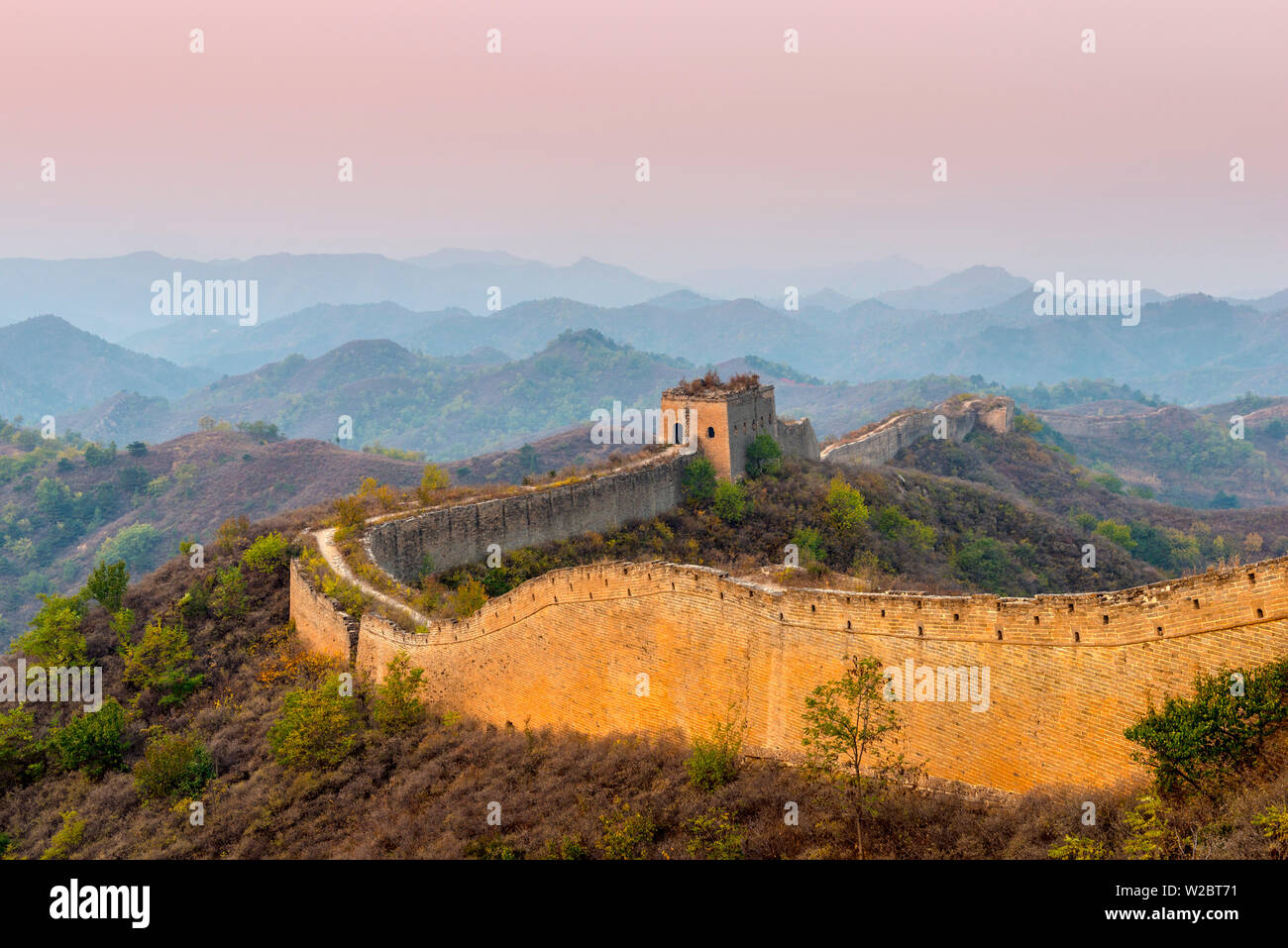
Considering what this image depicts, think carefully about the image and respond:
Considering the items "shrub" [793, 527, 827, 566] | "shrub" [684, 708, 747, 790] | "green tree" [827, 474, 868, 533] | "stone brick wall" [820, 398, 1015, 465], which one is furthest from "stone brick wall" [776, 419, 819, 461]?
"shrub" [684, 708, 747, 790]

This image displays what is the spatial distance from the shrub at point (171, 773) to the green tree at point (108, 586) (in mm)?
9635

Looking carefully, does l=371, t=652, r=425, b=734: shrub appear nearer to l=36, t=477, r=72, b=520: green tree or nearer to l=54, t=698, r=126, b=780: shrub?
l=54, t=698, r=126, b=780: shrub

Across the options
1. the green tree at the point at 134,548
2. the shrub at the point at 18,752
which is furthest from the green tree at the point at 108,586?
the green tree at the point at 134,548

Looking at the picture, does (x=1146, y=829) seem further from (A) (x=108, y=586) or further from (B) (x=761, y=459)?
(B) (x=761, y=459)

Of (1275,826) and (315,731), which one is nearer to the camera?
(1275,826)

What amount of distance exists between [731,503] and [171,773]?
25247mm

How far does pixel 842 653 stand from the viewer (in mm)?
15484

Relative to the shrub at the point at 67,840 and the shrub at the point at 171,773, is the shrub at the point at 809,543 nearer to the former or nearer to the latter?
the shrub at the point at 171,773

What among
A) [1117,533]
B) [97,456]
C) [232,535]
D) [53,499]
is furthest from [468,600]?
[97,456]

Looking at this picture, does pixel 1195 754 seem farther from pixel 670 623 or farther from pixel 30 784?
pixel 30 784

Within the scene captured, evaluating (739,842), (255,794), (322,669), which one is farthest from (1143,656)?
Result: (322,669)

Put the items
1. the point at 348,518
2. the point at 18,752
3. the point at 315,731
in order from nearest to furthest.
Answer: the point at 315,731
the point at 18,752
the point at 348,518

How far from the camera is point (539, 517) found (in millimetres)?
34531

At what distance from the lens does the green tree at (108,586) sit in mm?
28812
